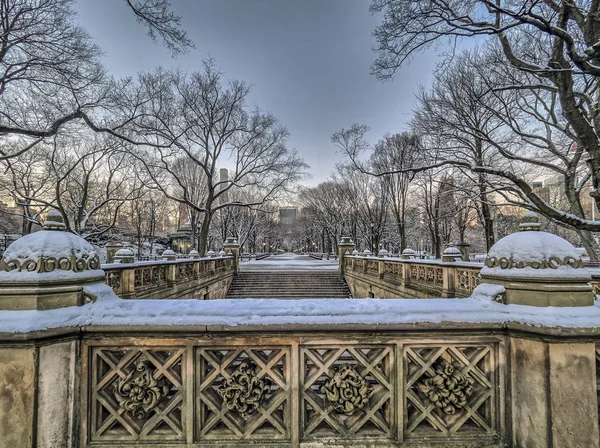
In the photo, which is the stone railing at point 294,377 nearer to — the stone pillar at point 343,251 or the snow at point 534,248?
the snow at point 534,248

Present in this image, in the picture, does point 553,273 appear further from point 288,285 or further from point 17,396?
point 288,285

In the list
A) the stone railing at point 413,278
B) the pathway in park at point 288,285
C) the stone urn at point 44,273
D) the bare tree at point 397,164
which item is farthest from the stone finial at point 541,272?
the bare tree at point 397,164

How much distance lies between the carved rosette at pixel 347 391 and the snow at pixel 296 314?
0.45m

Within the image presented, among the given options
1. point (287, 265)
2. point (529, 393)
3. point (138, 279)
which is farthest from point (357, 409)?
point (287, 265)

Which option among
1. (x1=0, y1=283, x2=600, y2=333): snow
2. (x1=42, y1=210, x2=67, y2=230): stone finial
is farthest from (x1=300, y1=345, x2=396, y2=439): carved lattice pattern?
(x1=42, y1=210, x2=67, y2=230): stone finial

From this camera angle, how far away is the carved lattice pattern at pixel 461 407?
2.40 metres

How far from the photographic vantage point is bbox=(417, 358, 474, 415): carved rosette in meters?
2.40

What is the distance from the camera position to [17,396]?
216 centimetres

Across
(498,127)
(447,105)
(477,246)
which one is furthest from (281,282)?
(477,246)

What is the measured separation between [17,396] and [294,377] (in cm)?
211

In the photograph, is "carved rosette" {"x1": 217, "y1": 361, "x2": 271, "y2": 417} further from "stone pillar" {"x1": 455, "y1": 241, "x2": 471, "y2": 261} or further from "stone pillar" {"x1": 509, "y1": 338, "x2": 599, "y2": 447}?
"stone pillar" {"x1": 455, "y1": 241, "x2": 471, "y2": 261}

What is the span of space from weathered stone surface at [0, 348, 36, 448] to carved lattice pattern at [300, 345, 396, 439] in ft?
6.84

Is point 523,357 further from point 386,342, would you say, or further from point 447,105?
point 447,105

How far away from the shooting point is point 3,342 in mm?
2129
